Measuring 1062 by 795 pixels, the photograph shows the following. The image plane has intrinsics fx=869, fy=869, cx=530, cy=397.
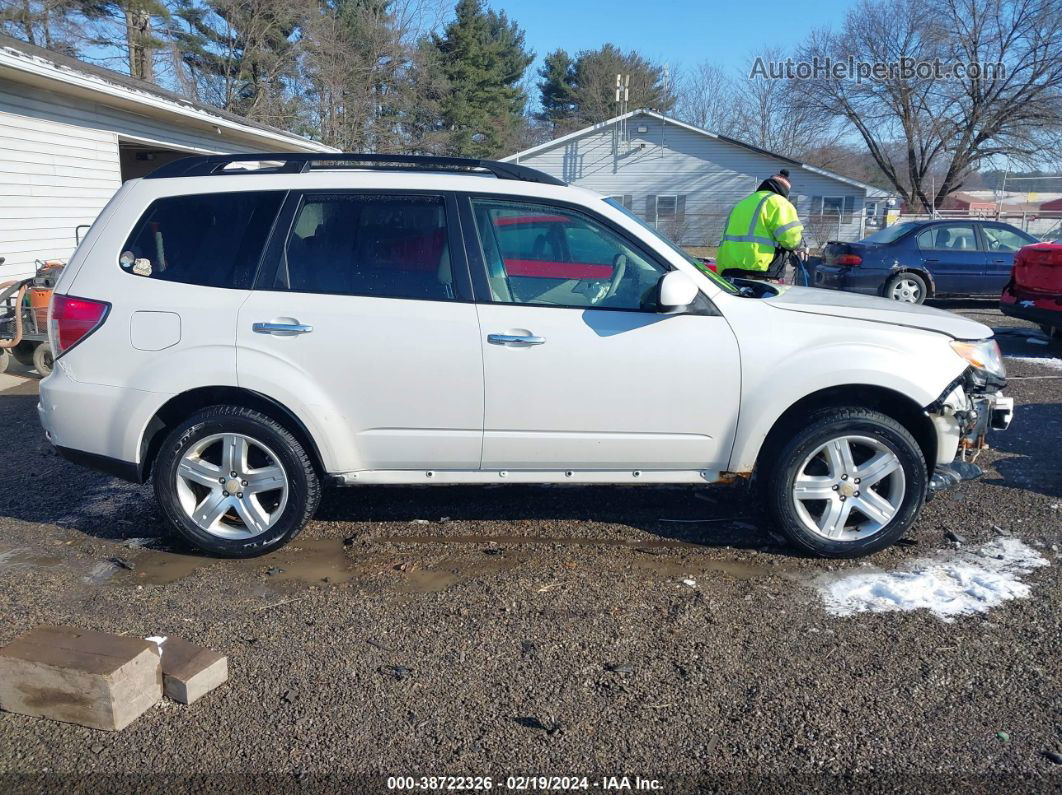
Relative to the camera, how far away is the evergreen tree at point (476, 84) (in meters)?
44.5

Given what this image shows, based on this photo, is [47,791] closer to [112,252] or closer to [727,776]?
[727,776]

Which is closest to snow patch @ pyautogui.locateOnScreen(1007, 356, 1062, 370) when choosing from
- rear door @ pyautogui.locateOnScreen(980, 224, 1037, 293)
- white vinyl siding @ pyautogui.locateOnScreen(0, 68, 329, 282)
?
rear door @ pyautogui.locateOnScreen(980, 224, 1037, 293)

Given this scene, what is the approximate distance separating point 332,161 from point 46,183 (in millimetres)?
8719

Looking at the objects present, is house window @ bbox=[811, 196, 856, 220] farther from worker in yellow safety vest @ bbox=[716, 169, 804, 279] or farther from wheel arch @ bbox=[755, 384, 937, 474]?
wheel arch @ bbox=[755, 384, 937, 474]

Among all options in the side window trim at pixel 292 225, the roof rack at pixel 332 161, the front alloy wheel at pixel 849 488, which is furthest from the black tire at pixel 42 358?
the front alloy wheel at pixel 849 488

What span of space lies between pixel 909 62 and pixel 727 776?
3916 cm

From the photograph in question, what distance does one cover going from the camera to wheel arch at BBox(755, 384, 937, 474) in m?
4.34

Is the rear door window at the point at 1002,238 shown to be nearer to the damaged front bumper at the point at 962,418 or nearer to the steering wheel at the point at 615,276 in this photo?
the damaged front bumper at the point at 962,418

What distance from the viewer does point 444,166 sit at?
15.2 ft

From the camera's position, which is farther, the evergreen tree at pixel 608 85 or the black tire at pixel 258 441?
the evergreen tree at pixel 608 85

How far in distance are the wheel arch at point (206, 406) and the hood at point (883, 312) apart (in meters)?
2.43

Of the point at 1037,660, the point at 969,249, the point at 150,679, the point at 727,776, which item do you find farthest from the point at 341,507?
the point at 969,249

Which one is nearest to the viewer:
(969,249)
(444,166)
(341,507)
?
(444,166)

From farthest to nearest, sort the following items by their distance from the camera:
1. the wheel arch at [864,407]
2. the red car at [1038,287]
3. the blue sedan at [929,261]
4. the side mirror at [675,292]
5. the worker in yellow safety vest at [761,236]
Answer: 1. the blue sedan at [929,261]
2. the red car at [1038,287]
3. the worker in yellow safety vest at [761,236]
4. the wheel arch at [864,407]
5. the side mirror at [675,292]
